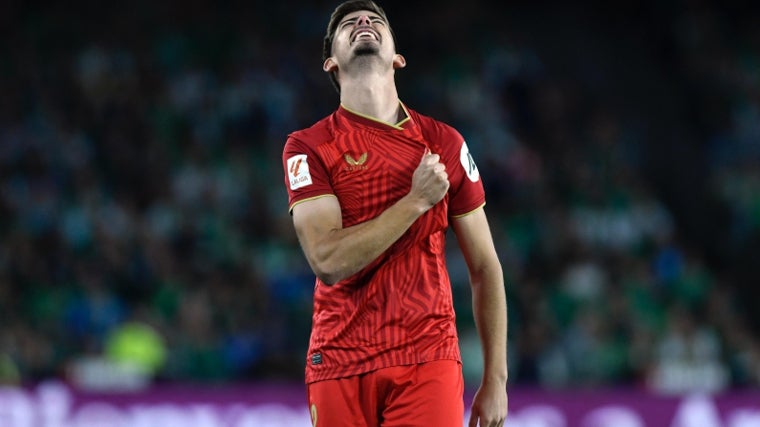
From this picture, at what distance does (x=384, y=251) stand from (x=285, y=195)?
Answer: 831 cm

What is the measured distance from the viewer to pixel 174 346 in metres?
10.6

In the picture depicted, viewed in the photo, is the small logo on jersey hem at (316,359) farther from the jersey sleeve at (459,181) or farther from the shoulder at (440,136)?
the shoulder at (440,136)

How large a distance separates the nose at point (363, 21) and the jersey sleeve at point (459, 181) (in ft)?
1.51

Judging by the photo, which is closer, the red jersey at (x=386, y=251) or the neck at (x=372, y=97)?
the red jersey at (x=386, y=251)

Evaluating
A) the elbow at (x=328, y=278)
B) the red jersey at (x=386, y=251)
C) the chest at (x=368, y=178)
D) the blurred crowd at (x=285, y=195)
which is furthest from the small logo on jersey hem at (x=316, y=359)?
the blurred crowd at (x=285, y=195)

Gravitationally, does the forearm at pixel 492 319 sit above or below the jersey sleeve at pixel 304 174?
below

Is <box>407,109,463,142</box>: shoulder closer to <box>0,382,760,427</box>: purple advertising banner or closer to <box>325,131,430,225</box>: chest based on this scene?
<box>325,131,430,225</box>: chest

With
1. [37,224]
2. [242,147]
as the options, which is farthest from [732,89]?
[37,224]

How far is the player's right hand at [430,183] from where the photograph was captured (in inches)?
149

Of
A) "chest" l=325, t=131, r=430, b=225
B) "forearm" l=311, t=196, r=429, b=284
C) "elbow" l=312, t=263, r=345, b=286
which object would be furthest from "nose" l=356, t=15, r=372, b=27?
"elbow" l=312, t=263, r=345, b=286

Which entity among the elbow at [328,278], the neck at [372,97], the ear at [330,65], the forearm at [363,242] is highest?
the ear at [330,65]

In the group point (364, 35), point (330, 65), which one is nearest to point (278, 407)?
point (330, 65)

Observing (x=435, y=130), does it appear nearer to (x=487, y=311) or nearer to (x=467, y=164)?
(x=467, y=164)

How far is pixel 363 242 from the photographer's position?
3746 millimetres
